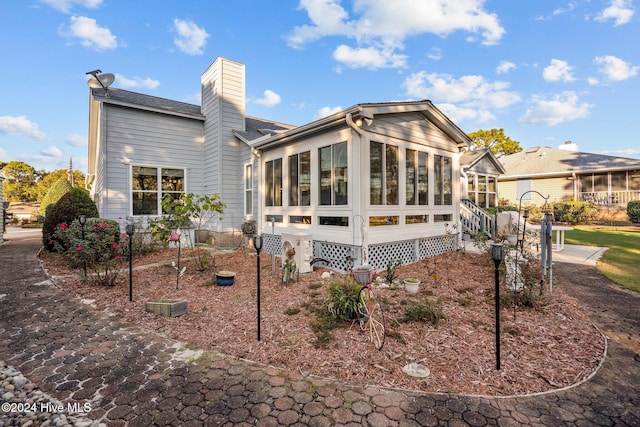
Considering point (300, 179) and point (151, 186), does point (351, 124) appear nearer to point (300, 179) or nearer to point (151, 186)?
point (300, 179)

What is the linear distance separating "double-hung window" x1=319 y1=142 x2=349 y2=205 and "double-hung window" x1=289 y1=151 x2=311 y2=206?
53 centimetres

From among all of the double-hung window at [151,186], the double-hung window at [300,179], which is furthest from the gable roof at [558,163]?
the double-hung window at [151,186]

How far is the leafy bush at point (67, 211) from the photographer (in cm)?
912

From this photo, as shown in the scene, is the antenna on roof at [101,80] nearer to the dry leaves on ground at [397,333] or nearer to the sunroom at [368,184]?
the sunroom at [368,184]

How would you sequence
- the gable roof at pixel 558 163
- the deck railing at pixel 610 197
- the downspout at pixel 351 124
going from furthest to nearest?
the gable roof at pixel 558 163
the deck railing at pixel 610 197
the downspout at pixel 351 124

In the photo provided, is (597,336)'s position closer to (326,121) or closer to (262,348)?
(262,348)

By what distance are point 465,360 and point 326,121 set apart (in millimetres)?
5354

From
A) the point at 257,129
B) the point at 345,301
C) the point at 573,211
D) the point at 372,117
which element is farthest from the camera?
the point at 573,211

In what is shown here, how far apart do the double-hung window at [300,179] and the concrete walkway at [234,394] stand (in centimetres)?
488

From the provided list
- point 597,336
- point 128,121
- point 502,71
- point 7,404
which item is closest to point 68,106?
point 128,121

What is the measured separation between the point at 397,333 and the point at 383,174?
409 centimetres

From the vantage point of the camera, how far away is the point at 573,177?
20.3 m

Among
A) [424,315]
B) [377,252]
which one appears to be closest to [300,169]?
[377,252]

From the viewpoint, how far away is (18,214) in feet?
92.4
